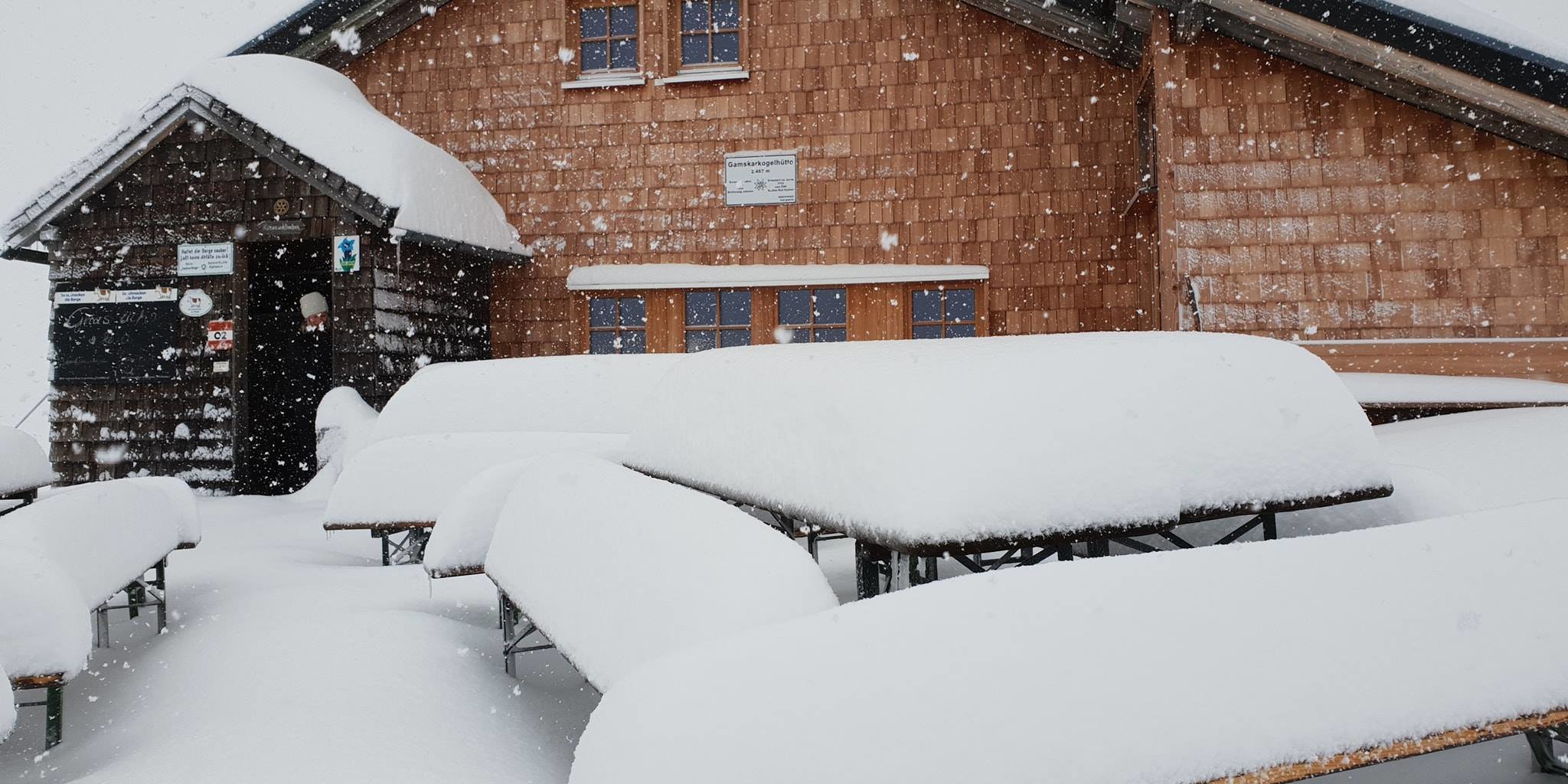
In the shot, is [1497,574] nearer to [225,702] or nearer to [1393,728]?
[1393,728]

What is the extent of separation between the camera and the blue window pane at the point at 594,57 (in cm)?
1020

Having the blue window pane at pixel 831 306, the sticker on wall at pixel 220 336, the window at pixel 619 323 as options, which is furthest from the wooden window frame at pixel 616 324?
the sticker on wall at pixel 220 336

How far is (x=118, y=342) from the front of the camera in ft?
29.1

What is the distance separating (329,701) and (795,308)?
710 cm

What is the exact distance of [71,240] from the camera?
8969 mm

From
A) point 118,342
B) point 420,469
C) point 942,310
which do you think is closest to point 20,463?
point 118,342

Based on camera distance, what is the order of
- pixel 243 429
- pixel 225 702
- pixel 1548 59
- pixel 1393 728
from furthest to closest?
pixel 243 429 → pixel 1548 59 → pixel 225 702 → pixel 1393 728

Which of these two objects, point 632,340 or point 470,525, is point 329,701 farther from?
point 632,340

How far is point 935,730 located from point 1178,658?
1.72ft

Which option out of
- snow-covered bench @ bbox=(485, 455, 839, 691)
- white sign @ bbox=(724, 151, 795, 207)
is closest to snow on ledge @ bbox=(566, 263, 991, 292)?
white sign @ bbox=(724, 151, 795, 207)

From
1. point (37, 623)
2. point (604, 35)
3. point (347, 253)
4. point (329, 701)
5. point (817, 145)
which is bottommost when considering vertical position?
point (329, 701)

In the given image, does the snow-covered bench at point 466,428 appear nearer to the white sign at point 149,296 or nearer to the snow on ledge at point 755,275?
the snow on ledge at point 755,275

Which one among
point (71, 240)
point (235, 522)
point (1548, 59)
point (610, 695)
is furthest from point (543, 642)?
point (71, 240)

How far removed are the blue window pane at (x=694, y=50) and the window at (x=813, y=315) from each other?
2.83 m
